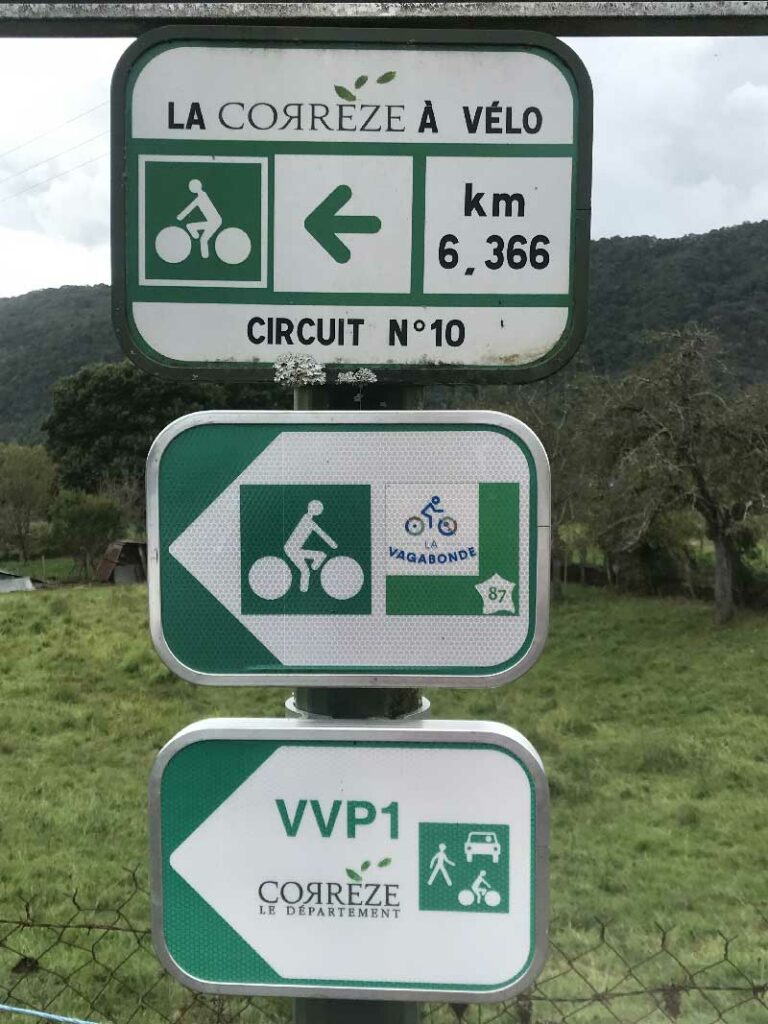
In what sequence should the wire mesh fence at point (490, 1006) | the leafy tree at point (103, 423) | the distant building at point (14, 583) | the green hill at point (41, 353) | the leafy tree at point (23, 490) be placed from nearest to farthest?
1. the wire mesh fence at point (490, 1006)
2. the leafy tree at point (103, 423)
3. the distant building at point (14, 583)
4. the leafy tree at point (23, 490)
5. the green hill at point (41, 353)

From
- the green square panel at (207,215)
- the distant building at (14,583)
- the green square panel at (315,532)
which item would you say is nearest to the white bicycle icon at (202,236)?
the green square panel at (207,215)

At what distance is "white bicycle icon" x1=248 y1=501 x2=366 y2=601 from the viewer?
103cm

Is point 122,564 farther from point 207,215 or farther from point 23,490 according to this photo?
point 207,215

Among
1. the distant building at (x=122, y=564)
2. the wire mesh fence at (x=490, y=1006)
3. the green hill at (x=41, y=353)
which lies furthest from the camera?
the green hill at (x=41, y=353)

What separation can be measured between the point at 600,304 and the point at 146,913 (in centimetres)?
2246

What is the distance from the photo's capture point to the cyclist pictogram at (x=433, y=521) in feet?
3.37

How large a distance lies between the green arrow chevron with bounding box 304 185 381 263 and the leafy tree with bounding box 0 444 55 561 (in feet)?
81.0

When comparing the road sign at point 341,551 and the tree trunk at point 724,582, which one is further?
the tree trunk at point 724,582

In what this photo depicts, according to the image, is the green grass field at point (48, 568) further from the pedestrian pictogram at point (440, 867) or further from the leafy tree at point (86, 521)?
the pedestrian pictogram at point (440, 867)

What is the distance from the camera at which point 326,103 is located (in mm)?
1067

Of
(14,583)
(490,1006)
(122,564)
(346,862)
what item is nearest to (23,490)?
(14,583)

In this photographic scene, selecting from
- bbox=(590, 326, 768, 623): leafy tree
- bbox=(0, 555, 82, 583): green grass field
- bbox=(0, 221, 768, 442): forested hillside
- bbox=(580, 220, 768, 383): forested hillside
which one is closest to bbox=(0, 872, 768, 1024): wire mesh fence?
bbox=(590, 326, 768, 623): leafy tree

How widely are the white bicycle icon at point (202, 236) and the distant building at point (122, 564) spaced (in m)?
19.8

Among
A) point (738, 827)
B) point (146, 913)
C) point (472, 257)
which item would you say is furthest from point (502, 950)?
point (738, 827)
